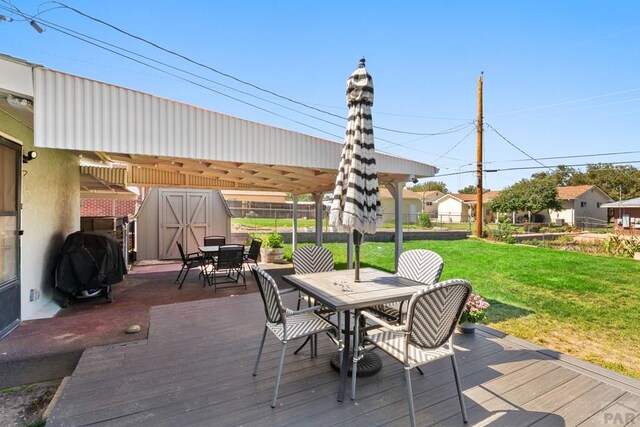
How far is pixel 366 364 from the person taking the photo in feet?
8.84

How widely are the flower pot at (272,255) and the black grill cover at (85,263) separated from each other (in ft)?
14.2

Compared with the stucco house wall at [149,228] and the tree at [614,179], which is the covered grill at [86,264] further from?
the tree at [614,179]

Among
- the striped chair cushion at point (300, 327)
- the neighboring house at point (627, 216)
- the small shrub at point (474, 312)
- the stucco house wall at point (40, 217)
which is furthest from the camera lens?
the neighboring house at point (627, 216)

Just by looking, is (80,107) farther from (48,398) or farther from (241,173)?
(241,173)

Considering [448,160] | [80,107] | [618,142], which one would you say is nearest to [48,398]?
[80,107]

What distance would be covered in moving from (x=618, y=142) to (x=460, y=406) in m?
23.8

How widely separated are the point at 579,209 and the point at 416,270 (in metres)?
35.7

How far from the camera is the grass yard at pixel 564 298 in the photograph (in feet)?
11.7

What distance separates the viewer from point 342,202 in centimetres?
302

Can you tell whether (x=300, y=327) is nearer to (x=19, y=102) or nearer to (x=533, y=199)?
(x=19, y=102)

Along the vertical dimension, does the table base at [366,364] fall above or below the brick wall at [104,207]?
below

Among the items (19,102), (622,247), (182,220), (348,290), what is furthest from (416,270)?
(622,247)

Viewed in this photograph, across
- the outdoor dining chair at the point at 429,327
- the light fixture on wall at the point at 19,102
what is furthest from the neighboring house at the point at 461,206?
the light fixture on wall at the point at 19,102

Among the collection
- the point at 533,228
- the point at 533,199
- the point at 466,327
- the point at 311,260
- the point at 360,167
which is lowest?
the point at 466,327
